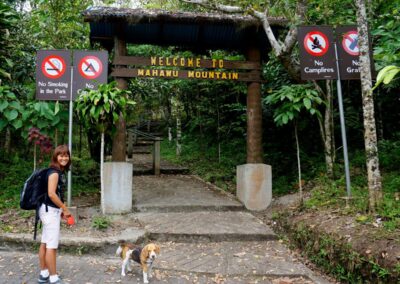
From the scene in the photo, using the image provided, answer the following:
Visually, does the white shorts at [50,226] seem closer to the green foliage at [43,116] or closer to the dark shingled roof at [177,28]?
the green foliage at [43,116]

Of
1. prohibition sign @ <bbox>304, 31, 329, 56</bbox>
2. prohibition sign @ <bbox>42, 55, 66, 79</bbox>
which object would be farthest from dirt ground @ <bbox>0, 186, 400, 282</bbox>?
prohibition sign @ <bbox>304, 31, 329, 56</bbox>

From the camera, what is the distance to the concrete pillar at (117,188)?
6.99 meters

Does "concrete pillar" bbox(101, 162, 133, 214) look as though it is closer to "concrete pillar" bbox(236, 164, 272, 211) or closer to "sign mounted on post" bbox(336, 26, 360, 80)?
"concrete pillar" bbox(236, 164, 272, 211)

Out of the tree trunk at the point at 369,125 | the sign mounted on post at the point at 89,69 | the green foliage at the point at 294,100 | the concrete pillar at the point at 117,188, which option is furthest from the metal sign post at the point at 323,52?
the concrete pillar at the point at 117,188

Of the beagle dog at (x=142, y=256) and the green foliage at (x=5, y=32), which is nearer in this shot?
the beagle dog at (x=142, y=256)

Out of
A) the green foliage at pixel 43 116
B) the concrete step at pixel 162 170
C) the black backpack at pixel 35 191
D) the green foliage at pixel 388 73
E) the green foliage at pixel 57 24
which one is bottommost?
the black backpack at pixel 35 191

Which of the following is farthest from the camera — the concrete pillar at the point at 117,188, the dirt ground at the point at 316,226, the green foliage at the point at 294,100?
the concrete pillar at the point at 117,188

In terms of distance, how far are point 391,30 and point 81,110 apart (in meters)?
5.46

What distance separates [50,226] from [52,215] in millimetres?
123

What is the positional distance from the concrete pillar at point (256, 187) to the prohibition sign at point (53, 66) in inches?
170

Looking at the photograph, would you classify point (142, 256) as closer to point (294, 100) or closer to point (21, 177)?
point (294, 100)

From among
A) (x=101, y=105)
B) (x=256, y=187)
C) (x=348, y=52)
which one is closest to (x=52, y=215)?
(x=101, y=105)

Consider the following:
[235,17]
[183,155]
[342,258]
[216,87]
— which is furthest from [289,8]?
[183,155]

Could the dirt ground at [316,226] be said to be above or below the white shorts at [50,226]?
below
